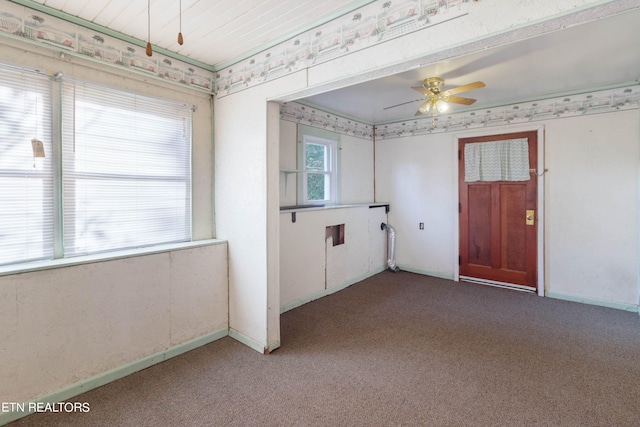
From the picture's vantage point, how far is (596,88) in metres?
3.62

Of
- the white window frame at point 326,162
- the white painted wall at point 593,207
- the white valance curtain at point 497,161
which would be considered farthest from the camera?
the white valance curtain at point 497,161

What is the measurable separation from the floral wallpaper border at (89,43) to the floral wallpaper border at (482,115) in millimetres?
1139

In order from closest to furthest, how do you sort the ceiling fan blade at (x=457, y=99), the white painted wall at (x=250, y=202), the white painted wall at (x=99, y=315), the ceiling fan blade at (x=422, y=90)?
1. the white painted wall at (x=99, y=315)
2. the white painted wall at (x=250, y=202)
3. the ceiling fan blade at (x=422, y=90)
4. the ceiling fan blade at (x=457, y=99)

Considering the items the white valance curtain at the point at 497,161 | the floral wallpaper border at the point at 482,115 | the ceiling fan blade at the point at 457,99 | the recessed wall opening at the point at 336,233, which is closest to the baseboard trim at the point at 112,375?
the recessed wall opening at the point at 336,233

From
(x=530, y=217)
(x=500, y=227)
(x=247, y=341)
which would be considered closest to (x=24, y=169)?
(x=247, y=341)

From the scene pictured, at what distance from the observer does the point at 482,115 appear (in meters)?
4.39

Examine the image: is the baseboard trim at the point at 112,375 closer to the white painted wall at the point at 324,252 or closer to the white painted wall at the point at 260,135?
the white painted wall at the point at 260,135

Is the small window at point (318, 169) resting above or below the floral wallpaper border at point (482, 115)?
below

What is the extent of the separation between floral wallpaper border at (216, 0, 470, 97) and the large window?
0.73 metres

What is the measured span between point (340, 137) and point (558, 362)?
356 cm

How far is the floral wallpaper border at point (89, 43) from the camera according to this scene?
1951mm

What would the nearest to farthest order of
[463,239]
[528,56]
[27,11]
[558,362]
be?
[27,11]
[558,362]
[528,56]
[463,239]

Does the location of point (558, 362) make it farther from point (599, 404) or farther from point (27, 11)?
point (27, 11)

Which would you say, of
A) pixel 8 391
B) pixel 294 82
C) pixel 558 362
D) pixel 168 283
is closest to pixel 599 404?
pixel 558 362
